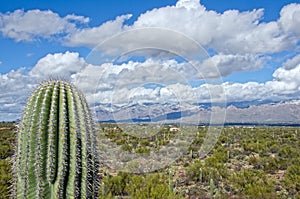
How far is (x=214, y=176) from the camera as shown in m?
12.6

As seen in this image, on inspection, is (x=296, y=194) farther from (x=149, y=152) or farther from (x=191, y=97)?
(x=149, y=152)

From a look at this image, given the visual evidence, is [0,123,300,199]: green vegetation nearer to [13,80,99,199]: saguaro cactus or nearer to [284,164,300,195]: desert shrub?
[284,164,300,195]: desert shrub

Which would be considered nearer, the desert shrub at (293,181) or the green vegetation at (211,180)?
the green vegetation at (211,180)

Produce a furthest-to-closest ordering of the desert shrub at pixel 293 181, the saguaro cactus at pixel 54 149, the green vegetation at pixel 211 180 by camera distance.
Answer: the desert shrub at pixel 293 181 < the green vegetation at pixel 211 180 < the saguaro cactus at pixel 54 149

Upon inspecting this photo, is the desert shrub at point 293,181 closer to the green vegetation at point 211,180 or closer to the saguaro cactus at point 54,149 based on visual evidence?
the green vegetation at point 211,180

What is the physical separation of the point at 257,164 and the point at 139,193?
26.9 feet

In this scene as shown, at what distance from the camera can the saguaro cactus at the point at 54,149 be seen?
3.38 meters

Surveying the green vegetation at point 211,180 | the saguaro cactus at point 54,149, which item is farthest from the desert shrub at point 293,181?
the saguaro cactus at point 54,149

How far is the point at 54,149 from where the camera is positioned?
3393 mm

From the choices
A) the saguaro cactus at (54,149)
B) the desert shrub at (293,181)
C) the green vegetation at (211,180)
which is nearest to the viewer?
the saguaro cactus at (54,149)

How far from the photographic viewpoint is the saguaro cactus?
11.1 feet

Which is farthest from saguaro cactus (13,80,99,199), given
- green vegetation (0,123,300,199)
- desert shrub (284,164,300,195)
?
desert shrub (284,164,300,195)

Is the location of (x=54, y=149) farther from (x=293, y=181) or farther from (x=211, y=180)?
(x=293, y=181)

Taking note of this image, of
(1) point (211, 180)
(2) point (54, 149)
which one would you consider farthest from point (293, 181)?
(2) point (54, 149)
